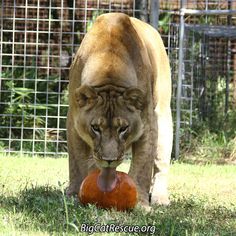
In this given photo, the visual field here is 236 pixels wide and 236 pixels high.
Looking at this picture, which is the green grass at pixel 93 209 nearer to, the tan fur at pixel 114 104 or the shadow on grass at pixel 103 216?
the shadow on grass at pixel 103 216

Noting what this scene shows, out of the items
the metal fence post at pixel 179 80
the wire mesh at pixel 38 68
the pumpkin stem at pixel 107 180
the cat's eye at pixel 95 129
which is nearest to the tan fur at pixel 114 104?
the cat's eye at pixel 95 129

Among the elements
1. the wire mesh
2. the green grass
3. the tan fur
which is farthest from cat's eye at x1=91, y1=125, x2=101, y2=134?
the wire mesh

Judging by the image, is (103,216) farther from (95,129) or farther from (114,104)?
(114,104)

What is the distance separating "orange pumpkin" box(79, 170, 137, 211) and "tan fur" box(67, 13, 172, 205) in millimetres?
164

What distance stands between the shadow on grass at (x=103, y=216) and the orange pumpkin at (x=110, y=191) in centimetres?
9

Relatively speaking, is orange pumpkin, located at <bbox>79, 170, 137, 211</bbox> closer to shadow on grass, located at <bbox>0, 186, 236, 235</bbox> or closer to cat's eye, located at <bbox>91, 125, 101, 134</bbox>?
shadow on grass, located at <bbox>0, 186, 236, 235</bbox>

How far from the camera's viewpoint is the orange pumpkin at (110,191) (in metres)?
5.34

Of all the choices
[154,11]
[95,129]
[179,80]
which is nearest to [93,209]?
[95,129]

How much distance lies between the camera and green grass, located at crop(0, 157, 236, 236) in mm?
4684

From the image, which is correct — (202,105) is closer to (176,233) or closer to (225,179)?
(225,179)

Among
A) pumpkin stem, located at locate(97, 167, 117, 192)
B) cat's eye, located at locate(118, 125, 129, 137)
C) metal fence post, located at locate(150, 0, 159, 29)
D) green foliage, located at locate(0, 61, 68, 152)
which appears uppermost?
metal fence post, located at locate(150, 0, 159, 29)

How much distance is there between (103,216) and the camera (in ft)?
16.3

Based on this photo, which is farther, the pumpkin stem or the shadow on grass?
the pumpkin stem

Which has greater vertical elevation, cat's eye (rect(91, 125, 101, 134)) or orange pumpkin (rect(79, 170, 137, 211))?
cat's eye (rect(91, 125, 101, 134))
